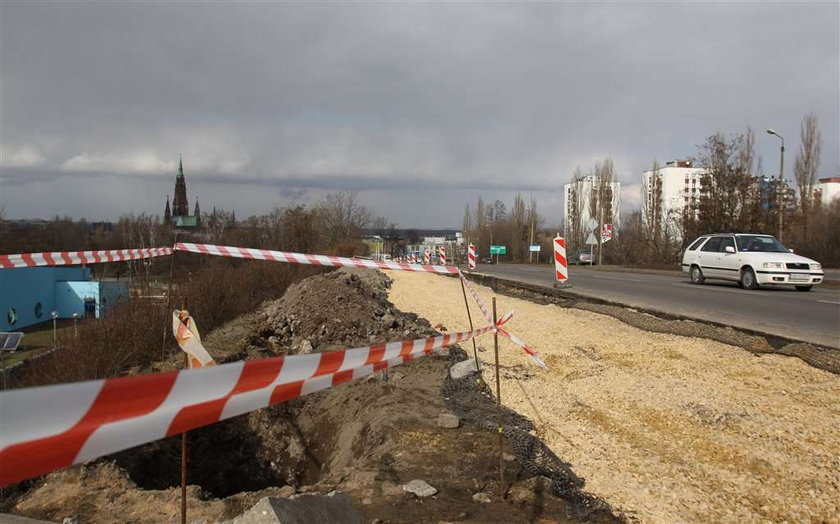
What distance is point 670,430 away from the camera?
16.9ft

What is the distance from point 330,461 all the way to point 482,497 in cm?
283

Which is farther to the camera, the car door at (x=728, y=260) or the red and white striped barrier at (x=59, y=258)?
the car door at (x=728, y=260)

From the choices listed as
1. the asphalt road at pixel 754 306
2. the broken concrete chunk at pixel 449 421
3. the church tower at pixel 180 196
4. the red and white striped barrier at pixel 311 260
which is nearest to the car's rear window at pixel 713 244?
the asphalt road at pixel 754 306

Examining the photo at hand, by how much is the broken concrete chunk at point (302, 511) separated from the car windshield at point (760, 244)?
16.9 meters

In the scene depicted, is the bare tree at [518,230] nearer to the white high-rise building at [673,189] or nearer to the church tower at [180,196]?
the white high-rise building at [673,189]

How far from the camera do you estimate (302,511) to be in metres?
2.94

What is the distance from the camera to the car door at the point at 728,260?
16969 mm

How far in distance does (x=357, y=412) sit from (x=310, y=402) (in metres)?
1.51

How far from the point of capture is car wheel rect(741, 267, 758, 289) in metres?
16.3

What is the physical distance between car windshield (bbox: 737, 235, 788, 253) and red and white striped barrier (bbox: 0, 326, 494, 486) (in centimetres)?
1770

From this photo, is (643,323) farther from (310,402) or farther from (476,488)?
(476,488)

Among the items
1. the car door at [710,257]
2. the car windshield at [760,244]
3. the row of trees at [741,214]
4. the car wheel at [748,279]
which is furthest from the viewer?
the row of trees at [741,214]

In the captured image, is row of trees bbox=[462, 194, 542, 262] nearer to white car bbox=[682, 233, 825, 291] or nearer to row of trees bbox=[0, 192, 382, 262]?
row of trees bbox=[0, 192, 382, 262]

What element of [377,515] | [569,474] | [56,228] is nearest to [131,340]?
[377,515]
